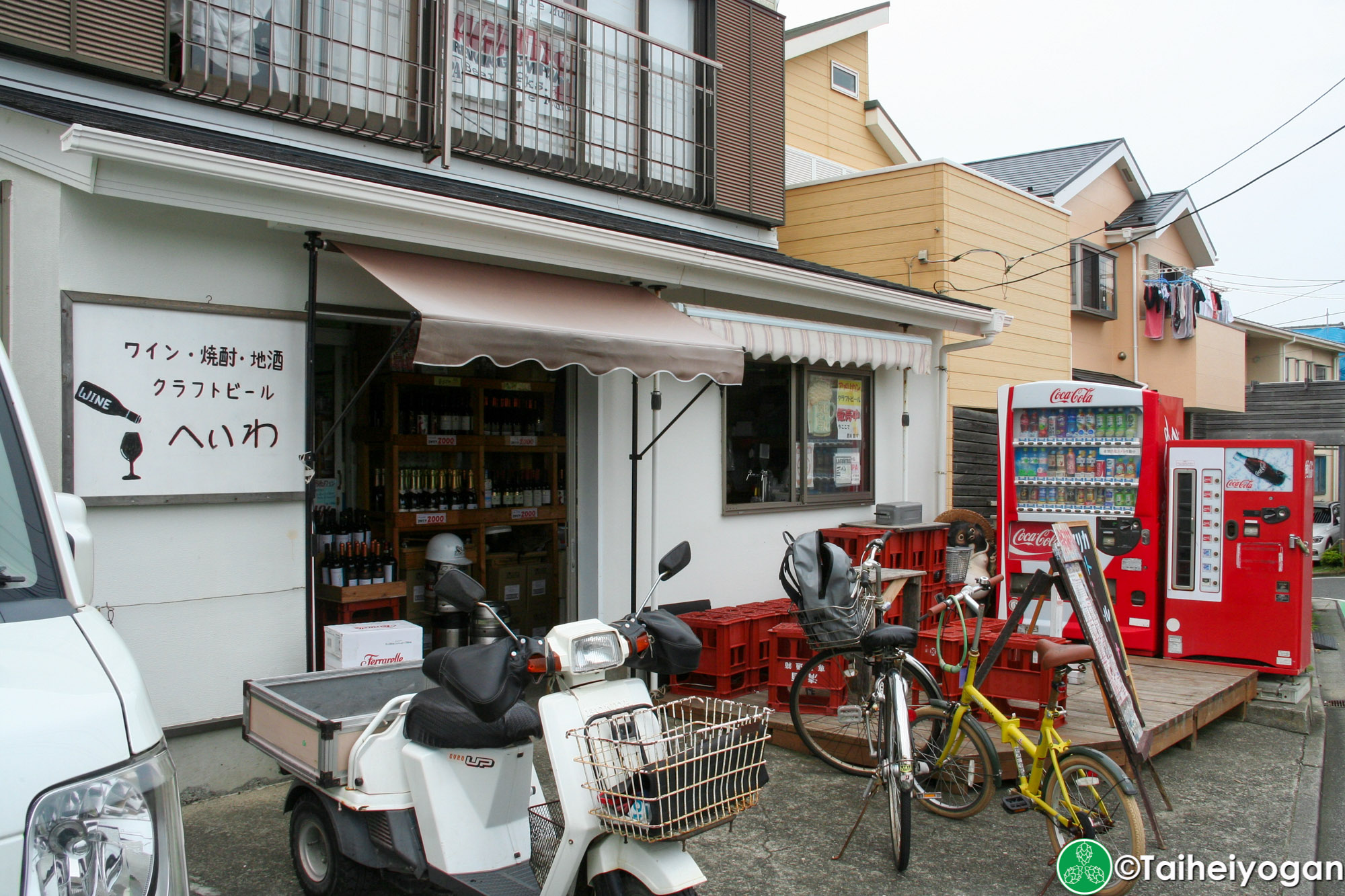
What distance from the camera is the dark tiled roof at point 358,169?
4.79m

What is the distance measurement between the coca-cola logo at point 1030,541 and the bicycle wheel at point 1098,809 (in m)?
4.70

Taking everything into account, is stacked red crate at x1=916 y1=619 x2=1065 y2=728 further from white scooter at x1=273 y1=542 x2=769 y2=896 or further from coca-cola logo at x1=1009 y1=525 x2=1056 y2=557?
coca-cola logo at x1=1009 y1=525 x2=1056 y2=557

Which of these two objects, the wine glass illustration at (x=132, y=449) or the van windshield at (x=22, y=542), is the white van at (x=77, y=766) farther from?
the wine glass illustration at (x=132, y=449)

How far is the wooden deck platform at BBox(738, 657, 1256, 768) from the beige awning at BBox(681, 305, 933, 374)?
2.63 m

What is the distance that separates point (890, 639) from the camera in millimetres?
4707

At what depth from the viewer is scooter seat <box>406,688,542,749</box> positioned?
3.56 meters

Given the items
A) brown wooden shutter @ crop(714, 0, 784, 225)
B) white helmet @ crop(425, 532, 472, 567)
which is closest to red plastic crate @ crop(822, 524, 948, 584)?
white helmet @ crop(425, 532, 472, 567)

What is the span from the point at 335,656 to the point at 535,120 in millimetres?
4756

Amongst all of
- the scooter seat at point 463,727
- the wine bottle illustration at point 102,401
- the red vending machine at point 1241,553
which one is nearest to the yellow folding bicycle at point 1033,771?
the scooter seat at point 463,727

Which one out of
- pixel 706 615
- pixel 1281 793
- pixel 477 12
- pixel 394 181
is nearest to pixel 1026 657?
pixel 1281 793

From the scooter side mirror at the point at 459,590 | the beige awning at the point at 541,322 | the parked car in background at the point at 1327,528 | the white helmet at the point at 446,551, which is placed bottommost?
the parked car in background at the point at 1327,528

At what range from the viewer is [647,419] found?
296 inches

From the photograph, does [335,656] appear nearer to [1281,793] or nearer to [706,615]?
[706,615]

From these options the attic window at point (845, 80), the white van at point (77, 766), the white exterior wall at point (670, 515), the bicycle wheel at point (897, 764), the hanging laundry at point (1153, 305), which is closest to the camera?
the white van at point (77, 766)
